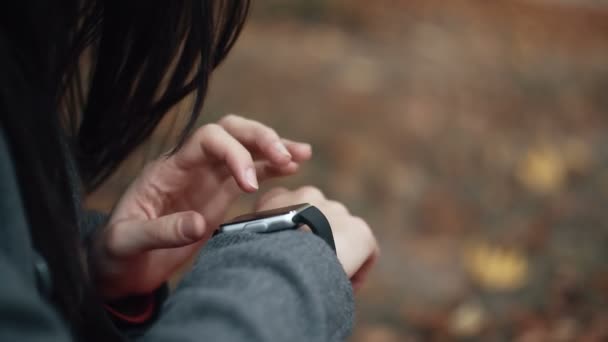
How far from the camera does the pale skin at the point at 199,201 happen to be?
0.86 m

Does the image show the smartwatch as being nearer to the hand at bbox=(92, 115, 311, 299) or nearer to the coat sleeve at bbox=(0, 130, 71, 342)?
the hand at bbox=(92, 115, 311, 299)

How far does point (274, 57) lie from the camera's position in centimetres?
258

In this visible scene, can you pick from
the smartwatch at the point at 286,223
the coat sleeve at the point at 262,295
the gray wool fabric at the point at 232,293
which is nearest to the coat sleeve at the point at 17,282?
the gray wool fabric at the point at 232,293

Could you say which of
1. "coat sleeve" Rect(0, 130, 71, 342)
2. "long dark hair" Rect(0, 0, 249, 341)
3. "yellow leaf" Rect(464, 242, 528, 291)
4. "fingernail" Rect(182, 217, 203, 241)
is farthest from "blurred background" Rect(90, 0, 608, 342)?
"coat sleeve" Rect(0, 130, 71, 342)

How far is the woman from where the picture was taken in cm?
64

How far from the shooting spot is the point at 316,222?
31.1 inches

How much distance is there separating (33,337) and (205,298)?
0.15 meters

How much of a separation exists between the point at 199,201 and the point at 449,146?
149 centimetres

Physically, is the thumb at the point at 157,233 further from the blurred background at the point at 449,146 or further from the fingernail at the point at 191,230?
the blurred background at the point at 449,146

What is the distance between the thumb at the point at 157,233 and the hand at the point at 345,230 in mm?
143

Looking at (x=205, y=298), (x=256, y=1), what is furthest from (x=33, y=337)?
(x=256, y=1)

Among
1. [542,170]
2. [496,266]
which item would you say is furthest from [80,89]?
[542,170]

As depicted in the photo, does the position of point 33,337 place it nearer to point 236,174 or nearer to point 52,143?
point 52,143

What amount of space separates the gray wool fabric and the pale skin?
10 centimetres
